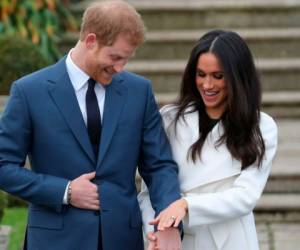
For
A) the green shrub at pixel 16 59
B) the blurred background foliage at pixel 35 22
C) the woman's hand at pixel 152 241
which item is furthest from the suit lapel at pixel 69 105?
the blurred background foliage at pixel 35 22

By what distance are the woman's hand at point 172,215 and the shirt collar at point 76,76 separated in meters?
0.57

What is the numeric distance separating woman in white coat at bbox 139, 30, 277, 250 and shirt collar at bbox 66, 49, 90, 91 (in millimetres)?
420

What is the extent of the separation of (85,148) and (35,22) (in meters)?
5.91

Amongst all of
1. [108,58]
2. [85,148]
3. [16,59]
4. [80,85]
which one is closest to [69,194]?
[85,148]

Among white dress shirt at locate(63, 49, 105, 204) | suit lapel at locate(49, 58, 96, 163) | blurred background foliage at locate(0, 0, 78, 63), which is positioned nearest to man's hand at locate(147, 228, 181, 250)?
suit lapel at locate(49, 58, 96, 163)

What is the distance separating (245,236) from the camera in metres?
3.91

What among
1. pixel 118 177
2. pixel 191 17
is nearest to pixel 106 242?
pixel 118 177

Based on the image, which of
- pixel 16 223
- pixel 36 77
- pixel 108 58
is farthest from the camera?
pixel 16 223

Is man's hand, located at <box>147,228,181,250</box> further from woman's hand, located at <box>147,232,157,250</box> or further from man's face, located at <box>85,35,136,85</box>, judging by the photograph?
man's face, located at <box>85,35,136,85</box>

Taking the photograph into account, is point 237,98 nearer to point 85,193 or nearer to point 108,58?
point 108,58

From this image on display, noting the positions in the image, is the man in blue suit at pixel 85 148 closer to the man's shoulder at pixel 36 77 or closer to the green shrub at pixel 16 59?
the man's shoulder at pixel 36 77

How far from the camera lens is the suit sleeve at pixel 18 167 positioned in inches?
144

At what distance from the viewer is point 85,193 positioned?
145 inches

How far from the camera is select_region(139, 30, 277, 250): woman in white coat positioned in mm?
3785
